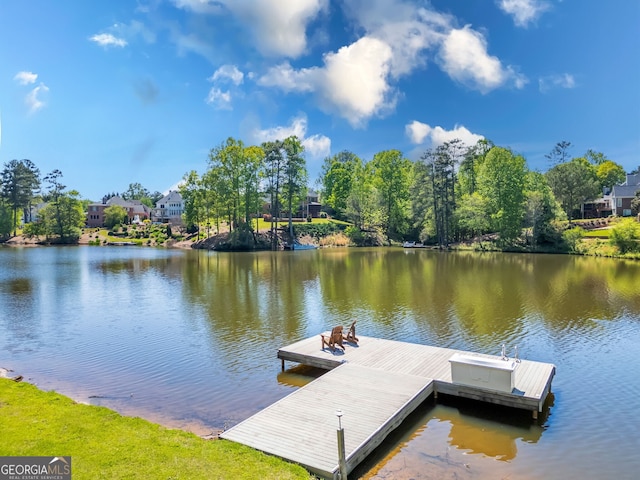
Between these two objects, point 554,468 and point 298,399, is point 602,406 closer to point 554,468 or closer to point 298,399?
point 554,468

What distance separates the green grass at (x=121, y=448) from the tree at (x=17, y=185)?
4056 inches

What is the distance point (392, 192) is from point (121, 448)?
74121 millimetres

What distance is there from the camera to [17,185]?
322 ft

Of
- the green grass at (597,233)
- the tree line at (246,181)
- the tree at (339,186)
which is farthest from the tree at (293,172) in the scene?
the green grass at (597,233)

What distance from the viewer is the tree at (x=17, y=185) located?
96.6 m

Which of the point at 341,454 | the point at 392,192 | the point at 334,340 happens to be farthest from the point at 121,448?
the point at 392,192

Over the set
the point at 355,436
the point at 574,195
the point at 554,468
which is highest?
the point at 574,195

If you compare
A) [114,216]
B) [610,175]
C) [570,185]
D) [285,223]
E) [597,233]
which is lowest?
[597,233]

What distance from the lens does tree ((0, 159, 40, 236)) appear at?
9662 cm

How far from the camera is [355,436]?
956cm

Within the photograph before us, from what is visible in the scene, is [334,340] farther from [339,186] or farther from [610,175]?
[610,175]

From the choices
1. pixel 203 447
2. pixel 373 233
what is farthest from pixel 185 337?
pixel 373 233

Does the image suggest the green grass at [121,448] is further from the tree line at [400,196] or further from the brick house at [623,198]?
the brick house at [623,198]

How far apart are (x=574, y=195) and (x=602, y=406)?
273 feet
